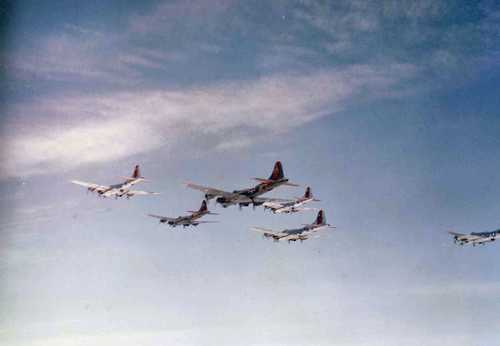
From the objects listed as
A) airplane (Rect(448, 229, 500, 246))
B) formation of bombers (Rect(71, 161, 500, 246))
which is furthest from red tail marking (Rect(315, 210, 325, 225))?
airplane (Rect(448, 229, 500, 246))

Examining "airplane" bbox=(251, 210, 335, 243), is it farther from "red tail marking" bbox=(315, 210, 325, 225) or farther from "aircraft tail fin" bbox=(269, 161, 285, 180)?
"aircraft tail fin" bbox=(269, 161, 285, 180)

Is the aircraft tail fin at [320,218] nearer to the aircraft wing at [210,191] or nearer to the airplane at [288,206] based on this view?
the airplane at [288,206]

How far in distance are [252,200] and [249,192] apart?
276 centimetres

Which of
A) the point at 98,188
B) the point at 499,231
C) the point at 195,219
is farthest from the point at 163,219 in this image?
the point at 499,231

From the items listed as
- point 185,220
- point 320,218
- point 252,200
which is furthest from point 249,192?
point 320,218

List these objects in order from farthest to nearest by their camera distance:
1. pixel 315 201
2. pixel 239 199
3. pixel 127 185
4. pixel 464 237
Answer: pixel 464 237, pixel 315 201, pixel 127 185, pixel 239 199

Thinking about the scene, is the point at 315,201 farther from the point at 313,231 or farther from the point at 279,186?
the point at 279,186

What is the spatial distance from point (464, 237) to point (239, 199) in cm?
8268

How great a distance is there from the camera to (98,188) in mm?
110250

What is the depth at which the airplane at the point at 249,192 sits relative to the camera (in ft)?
285

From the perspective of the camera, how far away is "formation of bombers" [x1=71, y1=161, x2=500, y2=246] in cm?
8900

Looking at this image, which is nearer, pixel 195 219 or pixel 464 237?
pixel 195 219

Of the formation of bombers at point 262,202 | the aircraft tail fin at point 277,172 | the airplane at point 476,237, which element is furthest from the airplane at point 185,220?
the airplane at point 476,237

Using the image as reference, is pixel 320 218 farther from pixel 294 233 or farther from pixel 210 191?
pixel 210 191
